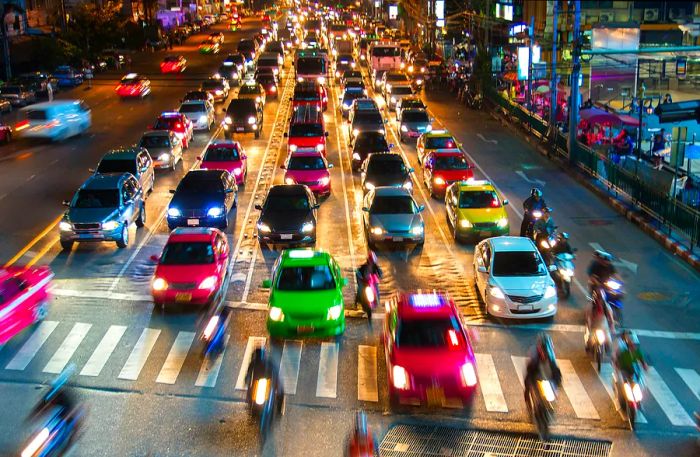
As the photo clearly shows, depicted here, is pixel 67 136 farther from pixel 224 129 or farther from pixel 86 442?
pixel 86 442

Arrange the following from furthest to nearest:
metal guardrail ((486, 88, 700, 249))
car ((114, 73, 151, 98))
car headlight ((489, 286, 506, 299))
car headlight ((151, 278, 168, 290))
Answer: car ((114, 73, 151, 98)), metal guardrail ((486, 88, 700, 249)), car headlight ((151, 278, 168, 290)), car headlight ((489, 286, 506, 299))

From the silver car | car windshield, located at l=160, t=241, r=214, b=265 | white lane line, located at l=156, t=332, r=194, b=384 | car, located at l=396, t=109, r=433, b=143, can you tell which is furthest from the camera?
car, located at l=396, t=109, r=433, b=143

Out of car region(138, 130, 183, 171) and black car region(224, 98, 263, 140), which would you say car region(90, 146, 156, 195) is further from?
black car region(224, 98, 263, 140)

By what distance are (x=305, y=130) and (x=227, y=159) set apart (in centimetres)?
667

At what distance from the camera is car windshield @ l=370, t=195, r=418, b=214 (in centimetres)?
2441

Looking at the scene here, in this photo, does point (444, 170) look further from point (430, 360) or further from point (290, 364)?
point (430, 360)

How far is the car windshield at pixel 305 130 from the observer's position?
1499 inches

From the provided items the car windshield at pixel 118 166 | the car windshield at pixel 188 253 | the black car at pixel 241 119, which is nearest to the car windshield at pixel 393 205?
the car windshield at pixel 188 253

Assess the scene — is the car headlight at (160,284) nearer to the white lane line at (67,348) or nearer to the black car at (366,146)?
the white lane line at (67,348)

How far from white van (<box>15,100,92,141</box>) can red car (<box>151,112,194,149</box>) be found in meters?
5.41

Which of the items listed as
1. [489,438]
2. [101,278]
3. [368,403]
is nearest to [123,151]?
[101,278]

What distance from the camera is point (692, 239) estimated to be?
2325 centimetres

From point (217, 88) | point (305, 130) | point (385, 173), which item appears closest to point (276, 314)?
point (385, 173)

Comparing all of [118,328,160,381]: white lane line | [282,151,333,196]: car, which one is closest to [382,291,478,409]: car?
[118,328,160,381]: white lane line
